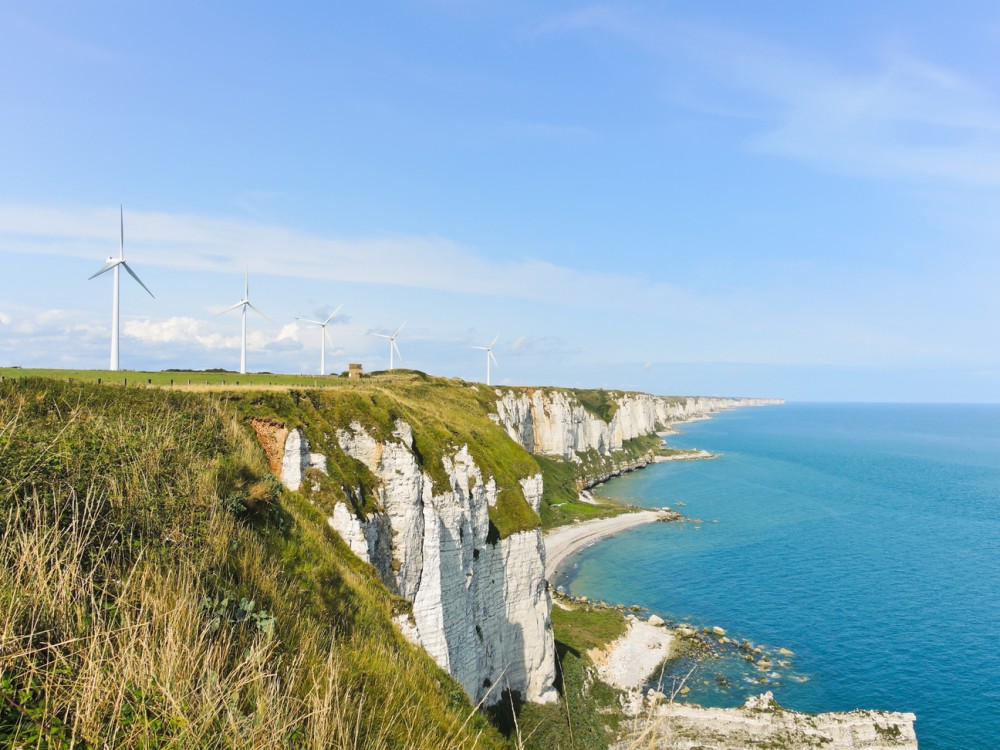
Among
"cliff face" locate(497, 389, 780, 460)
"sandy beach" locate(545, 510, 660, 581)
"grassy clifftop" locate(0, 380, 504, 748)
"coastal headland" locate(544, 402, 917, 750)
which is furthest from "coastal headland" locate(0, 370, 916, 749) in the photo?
"cliff face" locate(497, 389, 780, 460)

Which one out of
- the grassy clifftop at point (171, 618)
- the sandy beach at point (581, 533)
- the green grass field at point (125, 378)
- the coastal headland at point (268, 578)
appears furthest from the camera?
the sandy beach at point (581, 533)

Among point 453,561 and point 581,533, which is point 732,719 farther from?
point 581,533

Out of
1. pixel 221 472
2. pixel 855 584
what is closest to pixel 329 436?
pixel 221 472

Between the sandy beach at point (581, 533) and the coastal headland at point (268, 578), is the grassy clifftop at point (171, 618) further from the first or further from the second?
the sandy beach at point (581, 533)

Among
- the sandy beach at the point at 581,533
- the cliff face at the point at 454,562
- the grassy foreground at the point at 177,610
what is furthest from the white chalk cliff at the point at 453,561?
the sandy beach at the point at 581,533

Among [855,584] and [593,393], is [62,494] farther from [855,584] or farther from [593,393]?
[593,393]
